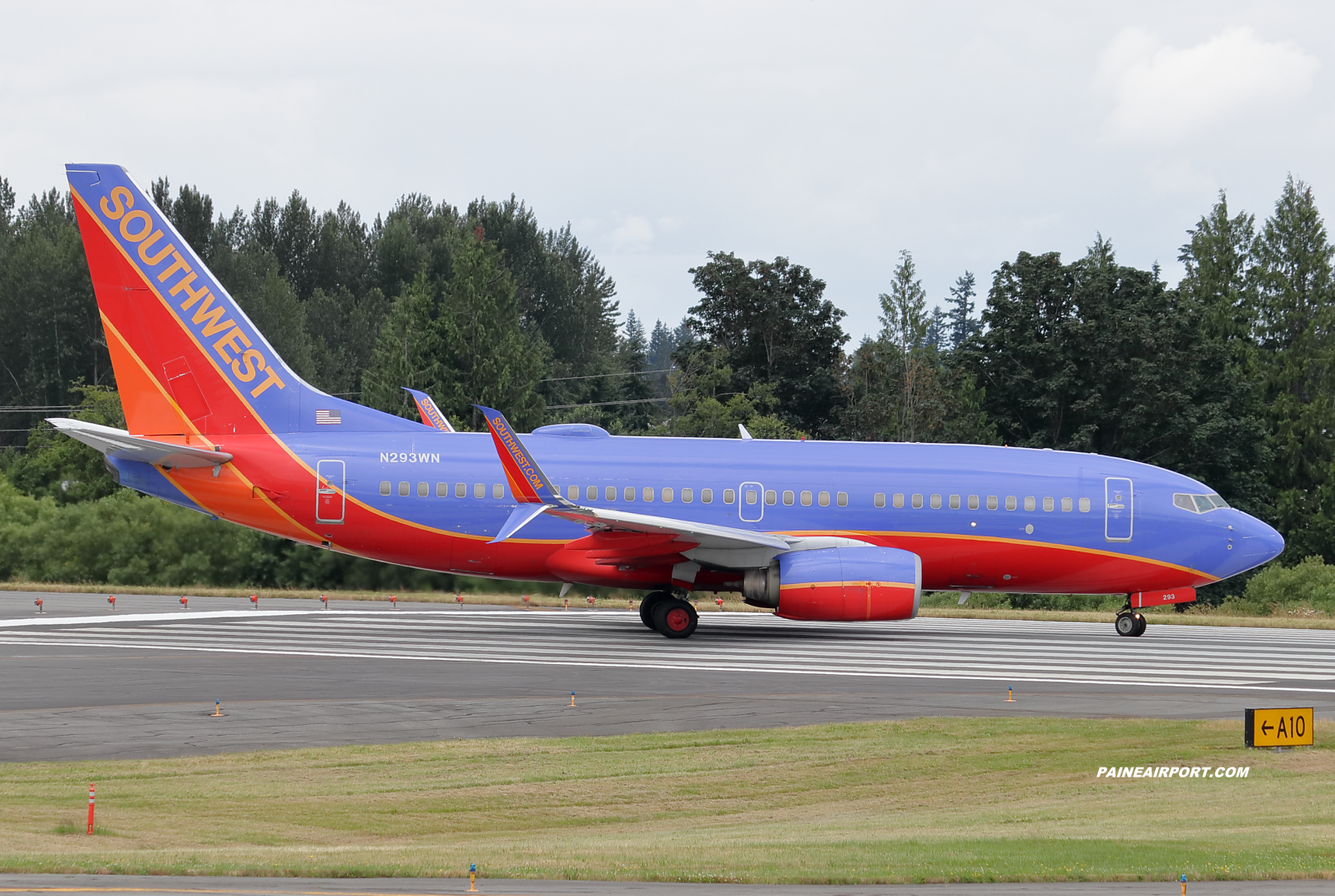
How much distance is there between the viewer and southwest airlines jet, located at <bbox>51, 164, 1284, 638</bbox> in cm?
2867

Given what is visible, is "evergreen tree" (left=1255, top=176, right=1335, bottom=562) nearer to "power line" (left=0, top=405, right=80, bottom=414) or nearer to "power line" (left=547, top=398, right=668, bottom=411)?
"power line" (left=547, top=398, right=668, bottom=411)

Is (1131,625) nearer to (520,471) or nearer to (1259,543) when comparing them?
(1259,543)

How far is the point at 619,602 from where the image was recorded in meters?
38.2

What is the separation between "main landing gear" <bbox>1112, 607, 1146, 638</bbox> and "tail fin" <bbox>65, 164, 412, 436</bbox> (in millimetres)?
18031

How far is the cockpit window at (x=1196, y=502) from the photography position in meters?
30.0

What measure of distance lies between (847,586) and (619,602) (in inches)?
501

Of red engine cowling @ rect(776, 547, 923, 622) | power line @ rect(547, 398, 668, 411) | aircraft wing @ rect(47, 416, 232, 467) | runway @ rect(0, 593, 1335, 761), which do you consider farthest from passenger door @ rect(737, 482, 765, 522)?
power line @ rect(547, 398, 668, 411)

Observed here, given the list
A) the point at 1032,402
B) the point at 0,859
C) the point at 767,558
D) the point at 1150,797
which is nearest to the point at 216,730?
the point at 0,859

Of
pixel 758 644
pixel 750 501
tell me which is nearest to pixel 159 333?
pixel 750 501

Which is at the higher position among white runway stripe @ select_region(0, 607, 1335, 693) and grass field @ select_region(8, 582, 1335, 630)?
grass field @ select_region(8, 582, 1335, 630)

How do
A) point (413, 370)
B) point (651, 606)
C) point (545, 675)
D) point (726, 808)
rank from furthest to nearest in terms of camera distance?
point (413, 370)
point (651, 606)
point (545, 675)
point (726, 808)

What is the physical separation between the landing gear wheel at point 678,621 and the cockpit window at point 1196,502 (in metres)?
10.9

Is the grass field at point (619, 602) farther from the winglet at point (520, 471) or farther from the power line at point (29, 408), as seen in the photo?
the power line at point (29, 408)

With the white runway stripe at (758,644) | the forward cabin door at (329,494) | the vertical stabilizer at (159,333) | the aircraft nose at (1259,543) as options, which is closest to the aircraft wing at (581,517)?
the white runway stripe at (758,644)
